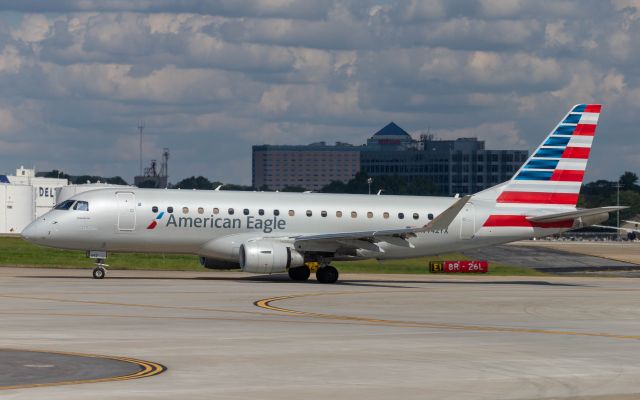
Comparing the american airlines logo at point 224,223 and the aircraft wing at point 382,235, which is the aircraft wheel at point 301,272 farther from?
the american airlines logo at point 224,223

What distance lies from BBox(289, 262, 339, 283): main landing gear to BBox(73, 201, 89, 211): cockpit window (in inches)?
387

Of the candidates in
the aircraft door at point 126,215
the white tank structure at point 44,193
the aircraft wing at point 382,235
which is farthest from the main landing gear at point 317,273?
the white tank structure at point 44,193

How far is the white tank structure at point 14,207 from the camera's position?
152625 millimetres

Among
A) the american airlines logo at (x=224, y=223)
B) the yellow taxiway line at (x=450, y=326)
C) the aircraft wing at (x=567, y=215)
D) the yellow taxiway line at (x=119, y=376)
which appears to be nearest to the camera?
the yellow taxiway line at (x=119, y=376)

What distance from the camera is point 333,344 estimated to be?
87.6 feet

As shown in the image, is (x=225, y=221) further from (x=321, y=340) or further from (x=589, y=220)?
(x=321, y=340)

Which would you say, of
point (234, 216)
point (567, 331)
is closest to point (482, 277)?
point (234, 216)

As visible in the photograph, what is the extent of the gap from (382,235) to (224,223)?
7201mm

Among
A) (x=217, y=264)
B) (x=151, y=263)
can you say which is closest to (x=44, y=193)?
(x=151, y=263)

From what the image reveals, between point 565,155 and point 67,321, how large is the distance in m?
33.4

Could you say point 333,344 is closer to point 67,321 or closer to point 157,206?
point 67,321

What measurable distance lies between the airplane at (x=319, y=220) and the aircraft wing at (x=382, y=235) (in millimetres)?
51

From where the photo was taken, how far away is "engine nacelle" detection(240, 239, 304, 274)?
5009cm

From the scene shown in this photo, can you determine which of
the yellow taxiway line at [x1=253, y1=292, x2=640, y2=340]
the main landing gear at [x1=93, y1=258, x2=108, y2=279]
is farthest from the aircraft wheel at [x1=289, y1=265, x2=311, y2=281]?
the yellow taxiway line at [x1=253, y1=292, x2=640, y2=340]
